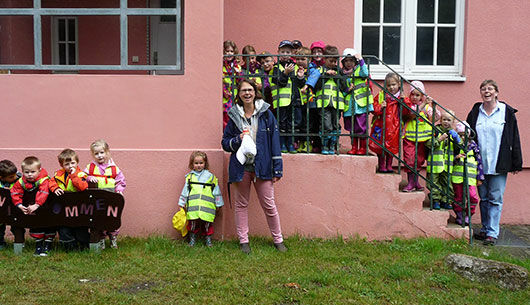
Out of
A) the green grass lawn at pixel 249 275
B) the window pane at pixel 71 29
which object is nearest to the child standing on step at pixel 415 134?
the green grass lawn at pixel 249 275

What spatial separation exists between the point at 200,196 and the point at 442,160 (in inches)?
110

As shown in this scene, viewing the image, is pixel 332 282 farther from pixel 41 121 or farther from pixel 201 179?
pixel 41 121

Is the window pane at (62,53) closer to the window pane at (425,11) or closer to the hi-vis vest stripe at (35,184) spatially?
the hi-vis vest stripe at (35,184)

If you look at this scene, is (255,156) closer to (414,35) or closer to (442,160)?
(442,160)

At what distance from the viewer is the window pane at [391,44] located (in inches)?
317

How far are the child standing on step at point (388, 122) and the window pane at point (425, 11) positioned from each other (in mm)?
1858

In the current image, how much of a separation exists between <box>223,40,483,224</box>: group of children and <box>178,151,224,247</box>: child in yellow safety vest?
0.90 meters

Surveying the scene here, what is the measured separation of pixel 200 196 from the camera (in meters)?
→ 6.04

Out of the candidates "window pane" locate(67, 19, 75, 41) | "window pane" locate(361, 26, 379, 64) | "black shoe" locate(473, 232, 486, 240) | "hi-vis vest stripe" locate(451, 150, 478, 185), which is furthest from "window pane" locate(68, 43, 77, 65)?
"black shoe" locate(473, 232, 486, 240)

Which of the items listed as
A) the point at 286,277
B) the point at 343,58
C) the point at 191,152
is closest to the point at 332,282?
the point at 286,277

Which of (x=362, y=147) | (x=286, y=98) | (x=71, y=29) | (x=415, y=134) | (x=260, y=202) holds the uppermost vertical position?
(x=71, y=29)

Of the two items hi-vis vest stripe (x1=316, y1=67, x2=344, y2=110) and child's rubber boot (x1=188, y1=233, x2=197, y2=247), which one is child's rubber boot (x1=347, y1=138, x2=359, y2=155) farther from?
child's rubber boot (x1=188, y1=233, x2=197, y2=247)

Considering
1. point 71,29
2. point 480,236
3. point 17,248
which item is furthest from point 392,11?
point 17,248

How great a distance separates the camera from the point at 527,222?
782 cm
